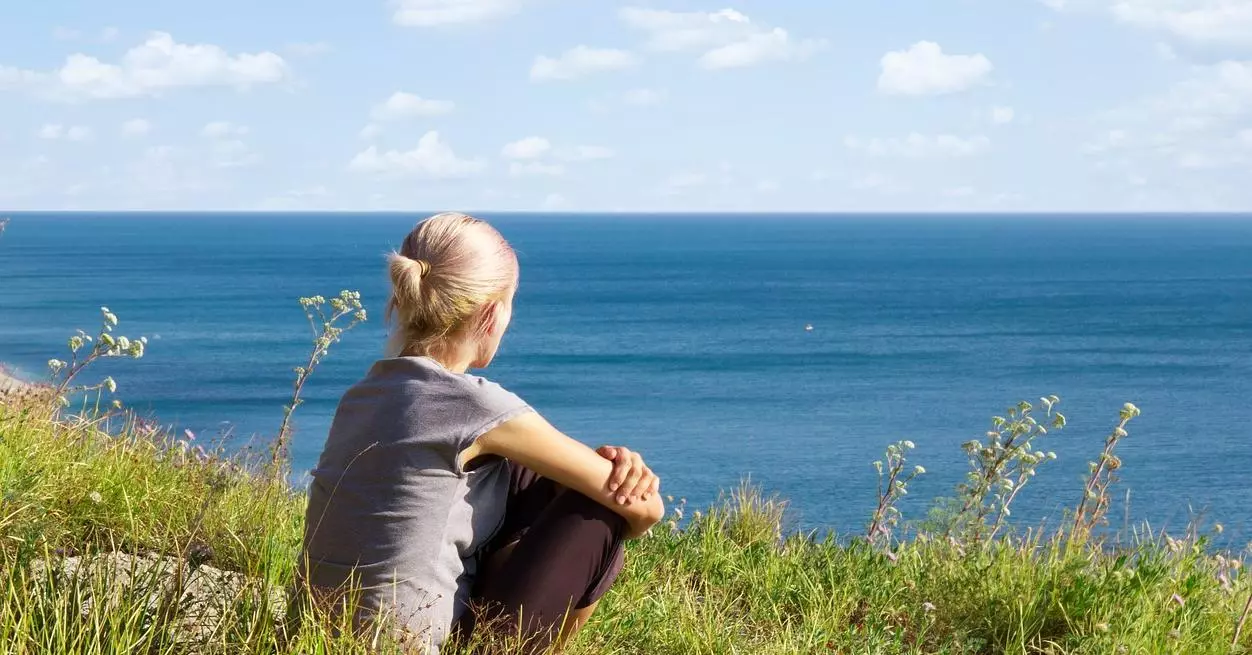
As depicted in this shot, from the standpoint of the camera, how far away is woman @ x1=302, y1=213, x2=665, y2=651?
8.90ft

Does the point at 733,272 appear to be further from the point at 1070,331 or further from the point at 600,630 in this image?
the point at 600,630

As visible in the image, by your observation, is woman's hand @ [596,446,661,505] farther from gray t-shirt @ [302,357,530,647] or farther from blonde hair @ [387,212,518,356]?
blonde hair @ [387,212,518,356]

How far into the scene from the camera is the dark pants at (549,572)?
2.95 meters

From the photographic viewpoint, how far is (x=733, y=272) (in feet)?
409

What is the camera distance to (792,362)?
2416 inches

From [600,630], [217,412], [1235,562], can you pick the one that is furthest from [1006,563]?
[217,412]

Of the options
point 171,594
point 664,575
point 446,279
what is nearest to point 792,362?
point 664,575

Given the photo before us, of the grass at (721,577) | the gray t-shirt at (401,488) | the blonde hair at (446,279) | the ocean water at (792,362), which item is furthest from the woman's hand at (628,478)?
the ocean water at (792,362)

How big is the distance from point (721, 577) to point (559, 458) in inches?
81.0

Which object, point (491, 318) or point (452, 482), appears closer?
point (452, 482)

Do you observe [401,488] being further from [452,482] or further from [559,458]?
[559,458]

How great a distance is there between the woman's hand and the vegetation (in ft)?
2.05

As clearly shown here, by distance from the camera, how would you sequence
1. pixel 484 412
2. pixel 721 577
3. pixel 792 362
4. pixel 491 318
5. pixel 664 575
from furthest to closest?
pixel 792 362, pixel 721 577, pixel 664 575, pixel 491 318, pixel 484 412

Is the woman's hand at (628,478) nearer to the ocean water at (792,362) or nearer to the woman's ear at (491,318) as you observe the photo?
the woman's ear at (491,318)
